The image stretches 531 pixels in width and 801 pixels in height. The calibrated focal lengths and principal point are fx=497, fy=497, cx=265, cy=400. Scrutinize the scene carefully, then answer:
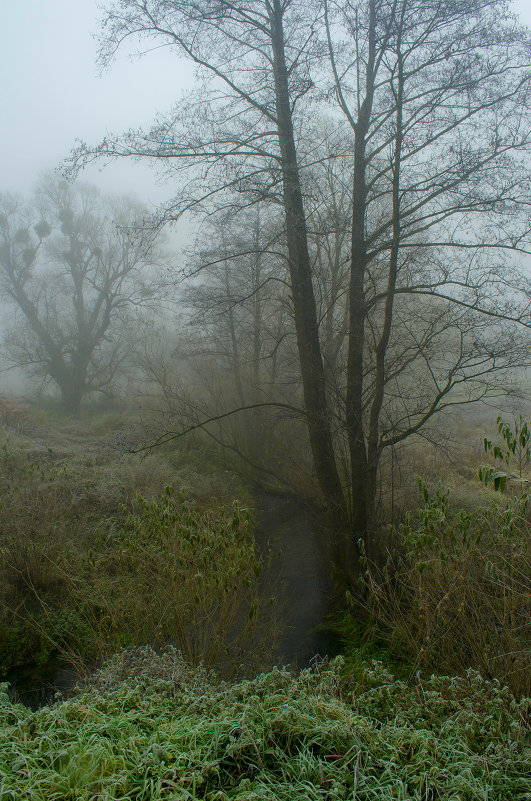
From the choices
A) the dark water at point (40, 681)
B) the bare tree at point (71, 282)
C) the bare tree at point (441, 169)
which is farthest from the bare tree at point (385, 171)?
Answer: the bare tree at point (71, 282)

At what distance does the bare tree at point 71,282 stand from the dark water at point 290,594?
1484cm

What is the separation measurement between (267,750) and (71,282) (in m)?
26.2

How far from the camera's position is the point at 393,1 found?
6.64 meters

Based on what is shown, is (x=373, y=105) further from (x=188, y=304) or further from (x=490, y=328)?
(x=188, y=304)

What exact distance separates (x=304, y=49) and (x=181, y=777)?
8448 millimetres

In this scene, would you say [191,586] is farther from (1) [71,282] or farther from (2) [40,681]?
(1) [71,282]

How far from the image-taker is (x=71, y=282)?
25297 millimetres

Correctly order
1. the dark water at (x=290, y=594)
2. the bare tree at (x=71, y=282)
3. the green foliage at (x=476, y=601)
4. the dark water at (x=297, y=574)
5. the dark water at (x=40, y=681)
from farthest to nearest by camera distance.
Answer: the bare tree at (x=71, y=282)
the dark water at (x=297, y=574)
the dark water at (x=290, y=594)
the dark water at (x=40, y=681)
the green foliage at (x=476, y=601)

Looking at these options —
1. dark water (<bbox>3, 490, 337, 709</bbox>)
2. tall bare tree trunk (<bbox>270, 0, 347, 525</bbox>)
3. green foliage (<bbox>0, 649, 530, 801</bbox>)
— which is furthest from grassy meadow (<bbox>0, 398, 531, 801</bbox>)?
tall bare tree trunk (<bbox>270, 0, 347, 525</bbox>)

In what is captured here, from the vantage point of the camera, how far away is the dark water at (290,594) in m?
5.59

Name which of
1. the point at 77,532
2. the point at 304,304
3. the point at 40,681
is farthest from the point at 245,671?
the point at 304,304

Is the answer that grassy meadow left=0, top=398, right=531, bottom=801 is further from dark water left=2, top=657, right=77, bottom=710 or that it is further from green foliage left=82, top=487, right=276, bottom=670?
dark water left=2, top=657, right=77, bottom=710

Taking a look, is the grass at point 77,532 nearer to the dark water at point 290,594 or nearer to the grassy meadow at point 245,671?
the grassy meadow at point 245,671

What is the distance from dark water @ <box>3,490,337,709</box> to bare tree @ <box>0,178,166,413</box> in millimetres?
14837
